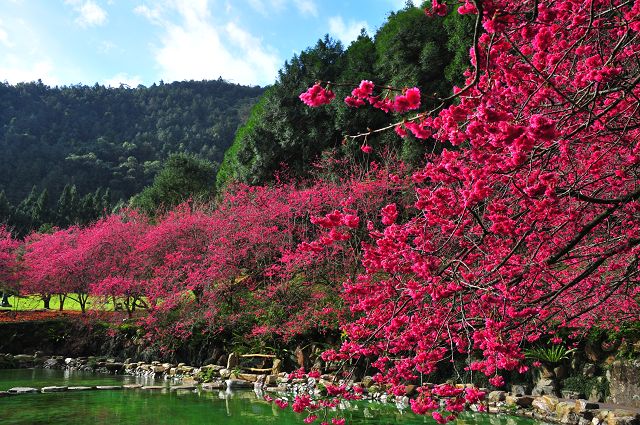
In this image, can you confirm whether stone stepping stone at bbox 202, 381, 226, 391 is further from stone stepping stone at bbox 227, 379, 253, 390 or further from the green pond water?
the green pond water

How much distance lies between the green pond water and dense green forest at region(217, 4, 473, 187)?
8.27m

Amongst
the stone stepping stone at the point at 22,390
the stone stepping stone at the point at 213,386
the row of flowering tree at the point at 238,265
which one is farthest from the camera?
the row of flowering tree at the point at 238,265

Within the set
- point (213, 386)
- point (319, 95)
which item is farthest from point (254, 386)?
point (319, 95)

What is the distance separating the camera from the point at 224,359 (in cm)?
1338

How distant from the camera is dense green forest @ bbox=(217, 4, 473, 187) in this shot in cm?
1538

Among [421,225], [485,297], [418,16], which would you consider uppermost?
[418,16]

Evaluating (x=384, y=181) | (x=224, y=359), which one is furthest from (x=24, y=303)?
(x=384, y=181)

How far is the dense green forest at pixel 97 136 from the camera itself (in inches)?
1613

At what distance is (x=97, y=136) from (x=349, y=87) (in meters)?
41.4

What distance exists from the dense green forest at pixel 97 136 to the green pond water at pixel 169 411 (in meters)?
29.2

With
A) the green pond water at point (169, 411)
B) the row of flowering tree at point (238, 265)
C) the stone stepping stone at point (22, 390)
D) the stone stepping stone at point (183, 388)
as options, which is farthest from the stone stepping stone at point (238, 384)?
the stone stepping stone at point (22, 390)

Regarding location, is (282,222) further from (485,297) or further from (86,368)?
(485,297)

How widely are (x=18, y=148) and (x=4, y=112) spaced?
8.28 meters

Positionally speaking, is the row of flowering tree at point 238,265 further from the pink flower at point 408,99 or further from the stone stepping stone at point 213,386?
the pink flower at point 408,99
